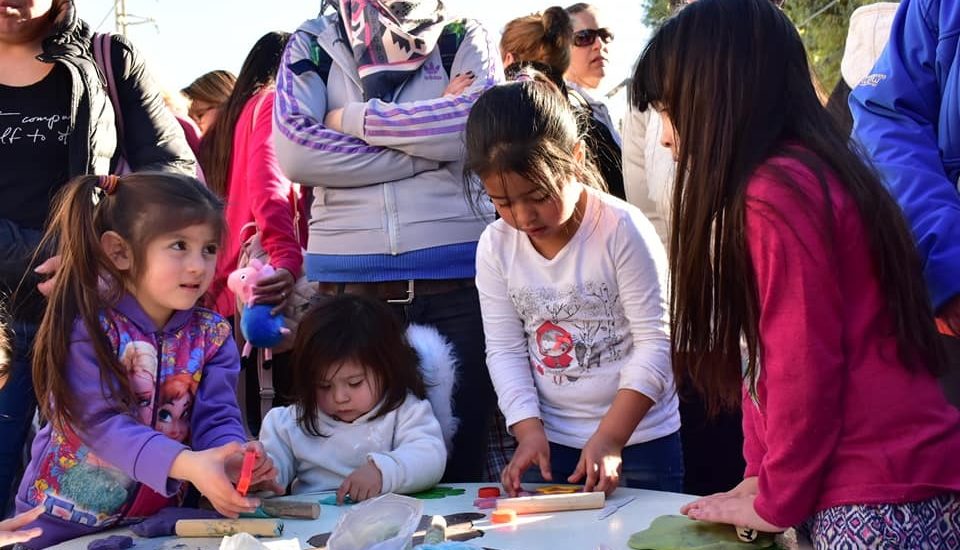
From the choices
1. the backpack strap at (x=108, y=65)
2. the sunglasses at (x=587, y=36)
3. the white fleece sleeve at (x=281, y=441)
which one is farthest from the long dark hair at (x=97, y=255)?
the sunglasses at (x=587, y=36)

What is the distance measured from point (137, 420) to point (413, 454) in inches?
24.5

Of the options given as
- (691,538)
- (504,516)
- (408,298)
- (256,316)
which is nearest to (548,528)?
(504,516)

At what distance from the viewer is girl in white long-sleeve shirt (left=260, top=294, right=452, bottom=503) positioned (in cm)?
258

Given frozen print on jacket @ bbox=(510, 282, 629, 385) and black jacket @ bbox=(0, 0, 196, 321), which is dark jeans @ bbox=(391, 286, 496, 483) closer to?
frozen print on jacket @ bbox=(510, 282, 629, 385)

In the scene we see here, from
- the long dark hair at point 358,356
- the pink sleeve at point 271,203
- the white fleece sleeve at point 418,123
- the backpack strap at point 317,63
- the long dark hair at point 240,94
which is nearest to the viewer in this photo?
the long dark hair at point 358,356

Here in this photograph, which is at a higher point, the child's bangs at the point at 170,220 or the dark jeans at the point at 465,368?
the child's bangs at the point at 170,220

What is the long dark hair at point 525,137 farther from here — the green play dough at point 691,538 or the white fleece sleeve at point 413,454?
the green play dough at point 691,538

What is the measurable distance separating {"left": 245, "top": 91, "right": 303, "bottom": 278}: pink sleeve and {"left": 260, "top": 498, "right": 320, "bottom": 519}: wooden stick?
1.24 m

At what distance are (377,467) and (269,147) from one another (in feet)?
4.74

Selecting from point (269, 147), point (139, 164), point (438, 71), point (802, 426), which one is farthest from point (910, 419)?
point (269, 147)

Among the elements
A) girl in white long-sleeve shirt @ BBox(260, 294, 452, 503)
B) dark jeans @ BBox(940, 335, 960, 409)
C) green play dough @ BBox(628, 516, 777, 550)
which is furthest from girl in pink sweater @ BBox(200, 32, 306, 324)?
dark jeans @ BBox(940, 335, 960, 409)

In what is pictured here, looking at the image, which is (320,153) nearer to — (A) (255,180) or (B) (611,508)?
(A) (255,180)

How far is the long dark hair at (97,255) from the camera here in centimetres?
222

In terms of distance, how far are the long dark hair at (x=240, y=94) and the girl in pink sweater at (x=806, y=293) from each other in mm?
2354
